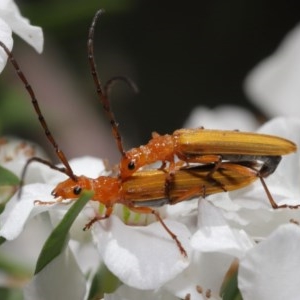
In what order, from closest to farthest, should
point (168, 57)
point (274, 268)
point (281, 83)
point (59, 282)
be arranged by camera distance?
point (274, 268)
point (59, 282)
point (281, 83)
point (168, 57)

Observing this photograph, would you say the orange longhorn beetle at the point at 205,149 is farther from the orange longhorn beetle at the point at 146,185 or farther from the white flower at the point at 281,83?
the white flower at the point at 281,83

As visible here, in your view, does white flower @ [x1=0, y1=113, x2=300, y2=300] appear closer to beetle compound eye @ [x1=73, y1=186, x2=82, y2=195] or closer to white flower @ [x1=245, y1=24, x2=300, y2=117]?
beetle compound eye @ [x1=73, y1=186, x2=82, y2=195]

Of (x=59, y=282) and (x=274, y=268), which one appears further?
(x=59, y=282)

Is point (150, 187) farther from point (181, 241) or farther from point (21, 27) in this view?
point (21, 27)

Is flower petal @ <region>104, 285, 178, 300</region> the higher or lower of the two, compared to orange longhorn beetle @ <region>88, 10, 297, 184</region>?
lower

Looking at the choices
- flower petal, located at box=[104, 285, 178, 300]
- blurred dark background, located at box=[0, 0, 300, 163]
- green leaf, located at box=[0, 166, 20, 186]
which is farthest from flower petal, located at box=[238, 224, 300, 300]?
blurred dark background, located at box=[0, 0, 300, 163]

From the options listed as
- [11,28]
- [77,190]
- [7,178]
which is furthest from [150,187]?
[11,28]

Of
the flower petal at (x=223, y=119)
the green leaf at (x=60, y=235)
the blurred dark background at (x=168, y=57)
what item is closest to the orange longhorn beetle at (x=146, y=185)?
the green leaf at (x=60, y=235)
